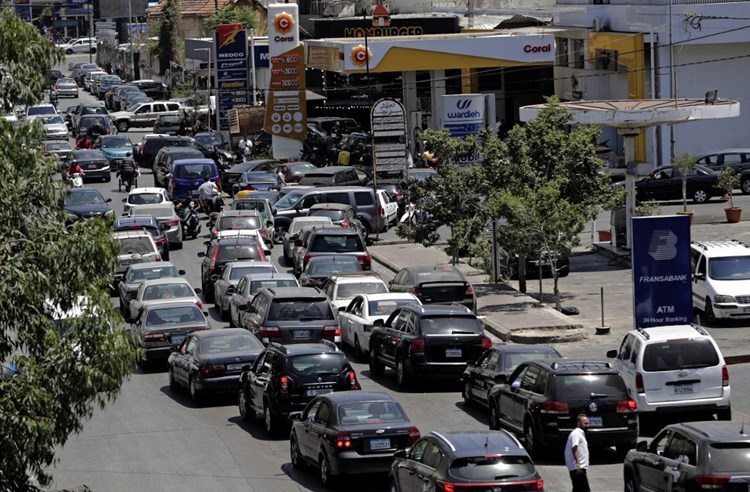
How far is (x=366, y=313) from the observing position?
98.3 ft

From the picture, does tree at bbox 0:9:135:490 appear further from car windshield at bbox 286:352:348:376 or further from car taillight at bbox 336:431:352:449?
car windshield at bbox 286:352:348:376

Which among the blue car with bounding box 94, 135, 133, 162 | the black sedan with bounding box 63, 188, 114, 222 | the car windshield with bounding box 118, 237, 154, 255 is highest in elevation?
the blue car with bounding box 94, 135, 133, 162

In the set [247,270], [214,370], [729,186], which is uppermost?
[729,186]

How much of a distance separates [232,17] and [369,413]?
89.3 meters

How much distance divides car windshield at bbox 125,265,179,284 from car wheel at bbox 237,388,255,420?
10.9 m

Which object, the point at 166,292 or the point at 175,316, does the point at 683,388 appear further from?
the point at 166,292

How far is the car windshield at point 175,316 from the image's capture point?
2959cm

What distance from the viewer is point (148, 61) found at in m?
125

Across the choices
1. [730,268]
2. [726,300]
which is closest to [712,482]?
[726,300]

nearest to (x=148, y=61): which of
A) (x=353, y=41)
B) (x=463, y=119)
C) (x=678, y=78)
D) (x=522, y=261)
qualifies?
(x=353, y=41)

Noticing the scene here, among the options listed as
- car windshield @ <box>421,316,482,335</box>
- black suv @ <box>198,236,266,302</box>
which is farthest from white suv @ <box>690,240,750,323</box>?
black suv @ <box>198,236,266,302</box>

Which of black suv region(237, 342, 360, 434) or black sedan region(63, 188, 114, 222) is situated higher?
black sedan region(63, 188, 114, 222)

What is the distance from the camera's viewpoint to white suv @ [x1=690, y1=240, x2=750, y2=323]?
31188mm

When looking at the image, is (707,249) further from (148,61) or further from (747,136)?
(148,61)
